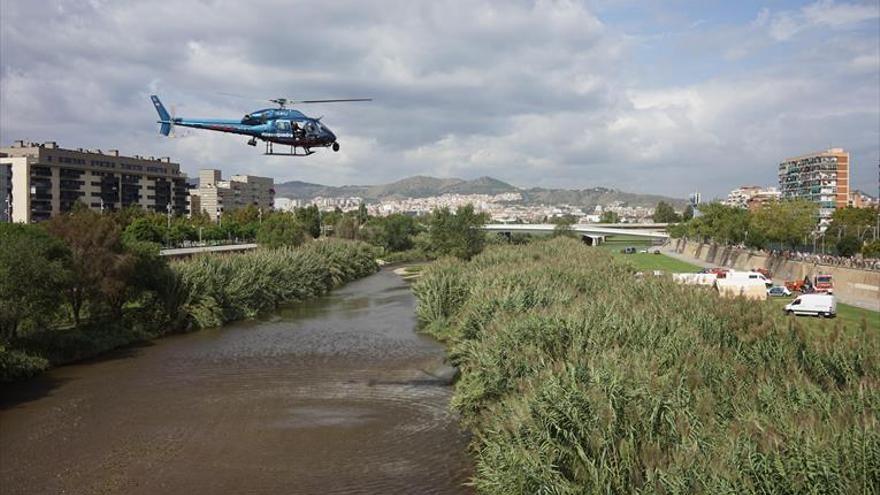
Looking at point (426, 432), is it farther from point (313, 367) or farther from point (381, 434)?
point (313, 367)

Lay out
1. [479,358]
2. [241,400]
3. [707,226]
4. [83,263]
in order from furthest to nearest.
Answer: [707,226]
[83,263]
[241,400]
[479,358]

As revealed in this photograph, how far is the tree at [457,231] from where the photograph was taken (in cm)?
7025

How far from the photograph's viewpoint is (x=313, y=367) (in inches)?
1187

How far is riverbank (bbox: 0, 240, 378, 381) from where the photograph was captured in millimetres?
29984

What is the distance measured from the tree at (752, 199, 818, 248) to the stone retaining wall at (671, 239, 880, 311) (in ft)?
8.12

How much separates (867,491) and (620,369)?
5.31 metres

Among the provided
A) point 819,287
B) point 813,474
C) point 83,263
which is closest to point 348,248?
point 83,263

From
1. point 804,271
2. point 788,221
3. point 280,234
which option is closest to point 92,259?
point 280,234

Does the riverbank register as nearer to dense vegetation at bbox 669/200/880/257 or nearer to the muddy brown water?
the muddy brown water

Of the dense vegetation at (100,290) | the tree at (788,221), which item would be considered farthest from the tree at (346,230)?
the tree at (788,221)

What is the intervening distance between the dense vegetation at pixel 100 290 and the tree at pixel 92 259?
5cm

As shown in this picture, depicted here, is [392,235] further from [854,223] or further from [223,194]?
[223,194]

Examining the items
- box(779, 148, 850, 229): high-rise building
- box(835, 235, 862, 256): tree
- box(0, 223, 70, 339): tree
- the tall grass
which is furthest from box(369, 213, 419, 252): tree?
box(779, 148, 850, 229): high-rise building

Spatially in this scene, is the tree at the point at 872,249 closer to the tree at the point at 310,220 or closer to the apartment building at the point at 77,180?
the tree at the point at 310,220
